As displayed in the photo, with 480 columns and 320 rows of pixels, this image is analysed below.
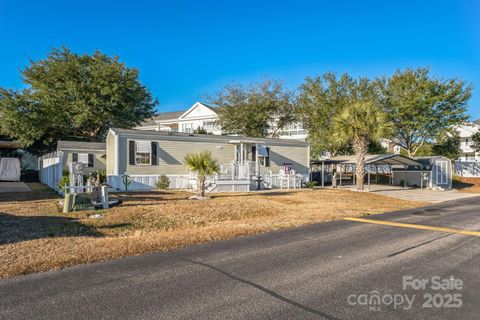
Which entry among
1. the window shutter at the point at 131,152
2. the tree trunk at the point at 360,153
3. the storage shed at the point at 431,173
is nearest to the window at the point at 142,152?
the window shutter at the point at 131,152

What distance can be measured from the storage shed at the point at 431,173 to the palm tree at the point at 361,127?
26.6ft

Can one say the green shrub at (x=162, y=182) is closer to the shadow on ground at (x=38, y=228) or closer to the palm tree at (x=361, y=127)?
the shadow on ground at (x=38, y=228)

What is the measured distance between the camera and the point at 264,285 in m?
4.39

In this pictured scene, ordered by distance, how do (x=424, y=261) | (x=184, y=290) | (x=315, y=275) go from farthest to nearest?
(x=424, y=261) < (x=315, y=275) < (x=184, y=290)

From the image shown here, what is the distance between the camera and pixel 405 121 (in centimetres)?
3125

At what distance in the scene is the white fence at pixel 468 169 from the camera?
34125mm

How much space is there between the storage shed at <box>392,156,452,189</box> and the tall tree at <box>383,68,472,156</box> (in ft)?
14.4

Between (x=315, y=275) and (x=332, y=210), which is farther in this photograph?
(x=332, y=210)

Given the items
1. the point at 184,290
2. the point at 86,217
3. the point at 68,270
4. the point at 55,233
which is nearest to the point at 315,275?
the point at 184,290

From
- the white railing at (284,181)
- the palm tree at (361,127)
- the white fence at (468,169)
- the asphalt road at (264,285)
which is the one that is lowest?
the asphalt road at (264,285)

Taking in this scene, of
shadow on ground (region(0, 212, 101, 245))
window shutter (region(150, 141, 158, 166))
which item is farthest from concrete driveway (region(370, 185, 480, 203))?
shadow on ground (region(0, 212, 101, 245))

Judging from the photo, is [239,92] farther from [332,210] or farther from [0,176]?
[332,210]

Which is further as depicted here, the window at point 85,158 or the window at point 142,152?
the window at point 85,158

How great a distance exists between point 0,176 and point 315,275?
2799cm
